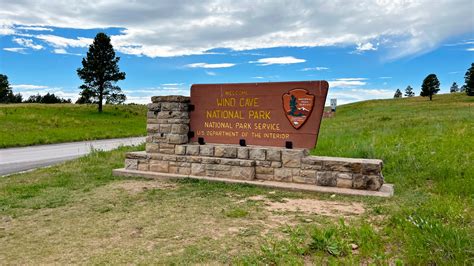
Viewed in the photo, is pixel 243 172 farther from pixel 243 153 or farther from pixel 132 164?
pixel 132 164

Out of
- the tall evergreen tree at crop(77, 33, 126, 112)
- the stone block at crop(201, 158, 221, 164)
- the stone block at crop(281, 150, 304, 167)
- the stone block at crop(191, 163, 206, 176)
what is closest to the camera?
the stone block at crop(281, 150, 304, 167)

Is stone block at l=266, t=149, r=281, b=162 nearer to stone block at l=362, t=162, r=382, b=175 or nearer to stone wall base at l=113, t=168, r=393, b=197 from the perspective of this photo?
stone wall base at l=113, t=168, r=393, b=197

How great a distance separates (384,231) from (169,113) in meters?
6.29

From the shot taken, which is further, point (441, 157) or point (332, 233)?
point (441, 157)

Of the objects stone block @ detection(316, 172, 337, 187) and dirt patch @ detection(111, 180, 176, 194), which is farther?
dirt patch @ detection(111, 180, 176, 194)

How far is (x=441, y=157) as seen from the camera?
973 centimetres

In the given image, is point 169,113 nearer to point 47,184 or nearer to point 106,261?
point 47,184

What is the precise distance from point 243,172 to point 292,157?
1.19 meters

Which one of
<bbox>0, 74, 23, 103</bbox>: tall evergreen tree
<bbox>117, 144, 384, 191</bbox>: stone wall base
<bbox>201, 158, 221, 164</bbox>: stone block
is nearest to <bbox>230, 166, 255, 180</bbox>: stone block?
<bbox>117, 144, 384, 191</bbox>: stone wall base

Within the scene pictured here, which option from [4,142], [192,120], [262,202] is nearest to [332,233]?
[262,202]

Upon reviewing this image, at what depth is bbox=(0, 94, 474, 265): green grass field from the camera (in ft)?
13.9

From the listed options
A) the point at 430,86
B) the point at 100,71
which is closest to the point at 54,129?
the point at 100,71

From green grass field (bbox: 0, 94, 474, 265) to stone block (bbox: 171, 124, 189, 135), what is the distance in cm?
139

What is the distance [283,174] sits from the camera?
332 inches
